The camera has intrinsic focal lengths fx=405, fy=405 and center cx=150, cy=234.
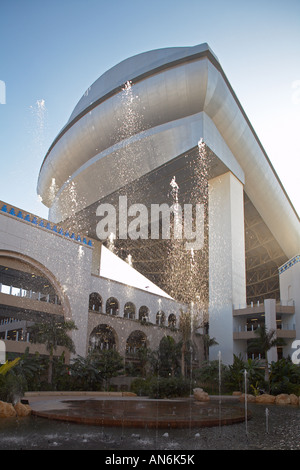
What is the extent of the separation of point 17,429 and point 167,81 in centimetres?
2369

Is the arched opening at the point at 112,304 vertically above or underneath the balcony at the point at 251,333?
above

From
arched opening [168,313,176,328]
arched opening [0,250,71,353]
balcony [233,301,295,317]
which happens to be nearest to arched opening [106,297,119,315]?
arched opening [0,250,71,353]

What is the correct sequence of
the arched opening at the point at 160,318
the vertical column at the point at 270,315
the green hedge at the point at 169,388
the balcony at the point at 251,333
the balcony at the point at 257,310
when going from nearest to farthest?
1. the green hedge at the point at 169,388
2. the balcony at the point at 251,333
3. the balcony at the point at 257,310
4. the vertical column at the point at 270,315
5. the arched opening at the point at 160,318

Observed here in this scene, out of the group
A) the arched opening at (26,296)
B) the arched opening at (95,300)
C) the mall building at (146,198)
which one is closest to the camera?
the arched opening at (26,296)

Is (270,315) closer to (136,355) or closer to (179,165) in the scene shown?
(136,355)

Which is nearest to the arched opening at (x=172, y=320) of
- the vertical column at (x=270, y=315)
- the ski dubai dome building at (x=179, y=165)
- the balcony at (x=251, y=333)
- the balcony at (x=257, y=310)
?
the ski dubai dome building at (x=179, y=165)

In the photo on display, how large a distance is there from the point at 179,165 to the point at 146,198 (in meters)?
A: 5.06

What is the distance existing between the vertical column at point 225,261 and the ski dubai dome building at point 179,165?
0.25 ft

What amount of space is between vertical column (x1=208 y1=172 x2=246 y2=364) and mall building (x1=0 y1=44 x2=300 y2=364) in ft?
0.26

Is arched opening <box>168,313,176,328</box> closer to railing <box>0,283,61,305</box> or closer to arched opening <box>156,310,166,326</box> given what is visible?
arched opening <box>156,310,166,326</box>

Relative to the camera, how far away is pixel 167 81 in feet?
88.5

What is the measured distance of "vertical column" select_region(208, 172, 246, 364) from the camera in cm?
3002

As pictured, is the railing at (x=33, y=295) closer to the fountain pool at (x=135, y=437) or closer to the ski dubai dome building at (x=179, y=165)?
the ski dubai dome building at (x=179, y=165)

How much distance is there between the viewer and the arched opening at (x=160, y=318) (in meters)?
36.7
